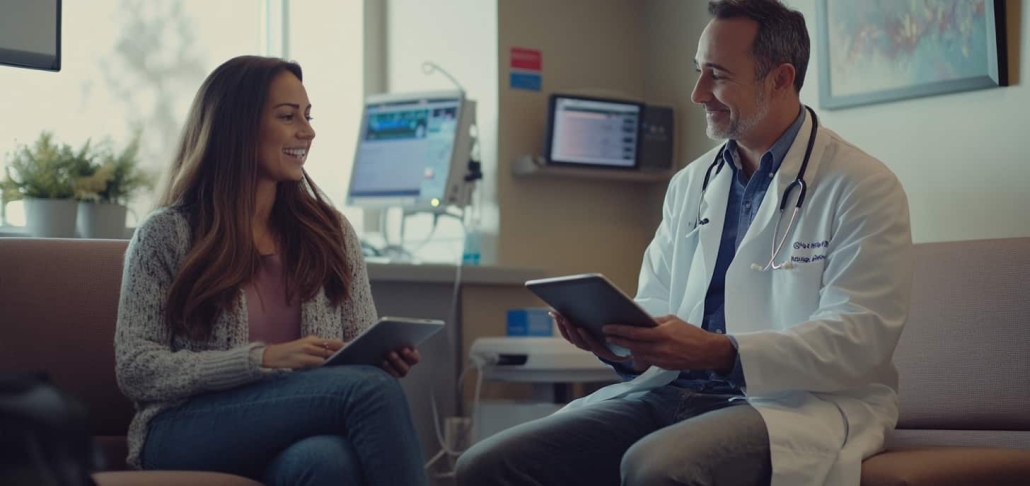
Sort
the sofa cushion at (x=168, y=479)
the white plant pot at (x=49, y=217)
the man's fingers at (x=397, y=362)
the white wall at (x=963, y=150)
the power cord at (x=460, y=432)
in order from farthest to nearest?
1. the power cord at (x=460, y=432)
2. the white plant pot at (x=49, y=217)
3. the white wall at (x=963, y=150)
4. the man's fingers at (x=397, y=362)
5. the sofa cushion at (x=168, y=479)

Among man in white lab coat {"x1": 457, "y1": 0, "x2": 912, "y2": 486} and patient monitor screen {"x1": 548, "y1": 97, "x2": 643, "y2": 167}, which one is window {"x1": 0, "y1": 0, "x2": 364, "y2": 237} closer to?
patient monitor screen {"x1": 548, "y1": 97, "x2": 643, "y2": 167}

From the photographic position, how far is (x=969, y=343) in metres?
2.07

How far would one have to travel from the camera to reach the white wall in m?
2.46

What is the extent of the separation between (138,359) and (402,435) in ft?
1.51

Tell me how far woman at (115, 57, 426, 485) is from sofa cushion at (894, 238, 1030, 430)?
98cm

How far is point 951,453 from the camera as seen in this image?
5.67 feet

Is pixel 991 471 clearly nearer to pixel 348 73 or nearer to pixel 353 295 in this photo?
pixel 353 295

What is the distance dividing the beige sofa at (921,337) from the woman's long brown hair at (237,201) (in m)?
0.26

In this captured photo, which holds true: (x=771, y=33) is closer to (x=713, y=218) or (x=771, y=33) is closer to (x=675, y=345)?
(x=713, y=218)

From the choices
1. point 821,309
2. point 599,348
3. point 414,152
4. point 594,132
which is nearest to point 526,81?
point 594,132

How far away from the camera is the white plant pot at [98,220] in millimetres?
2758

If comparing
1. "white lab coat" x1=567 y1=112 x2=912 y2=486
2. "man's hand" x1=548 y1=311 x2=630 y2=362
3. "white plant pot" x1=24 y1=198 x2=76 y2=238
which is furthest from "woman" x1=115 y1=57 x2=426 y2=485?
"white plant pot" x1=24 y1=198 x2=76 y2=238

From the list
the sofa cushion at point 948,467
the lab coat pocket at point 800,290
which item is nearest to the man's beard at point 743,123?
the lab coat pocket at point 800,290

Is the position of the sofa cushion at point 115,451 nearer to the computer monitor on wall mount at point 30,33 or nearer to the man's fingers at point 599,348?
the man's fingers at point 599,348
